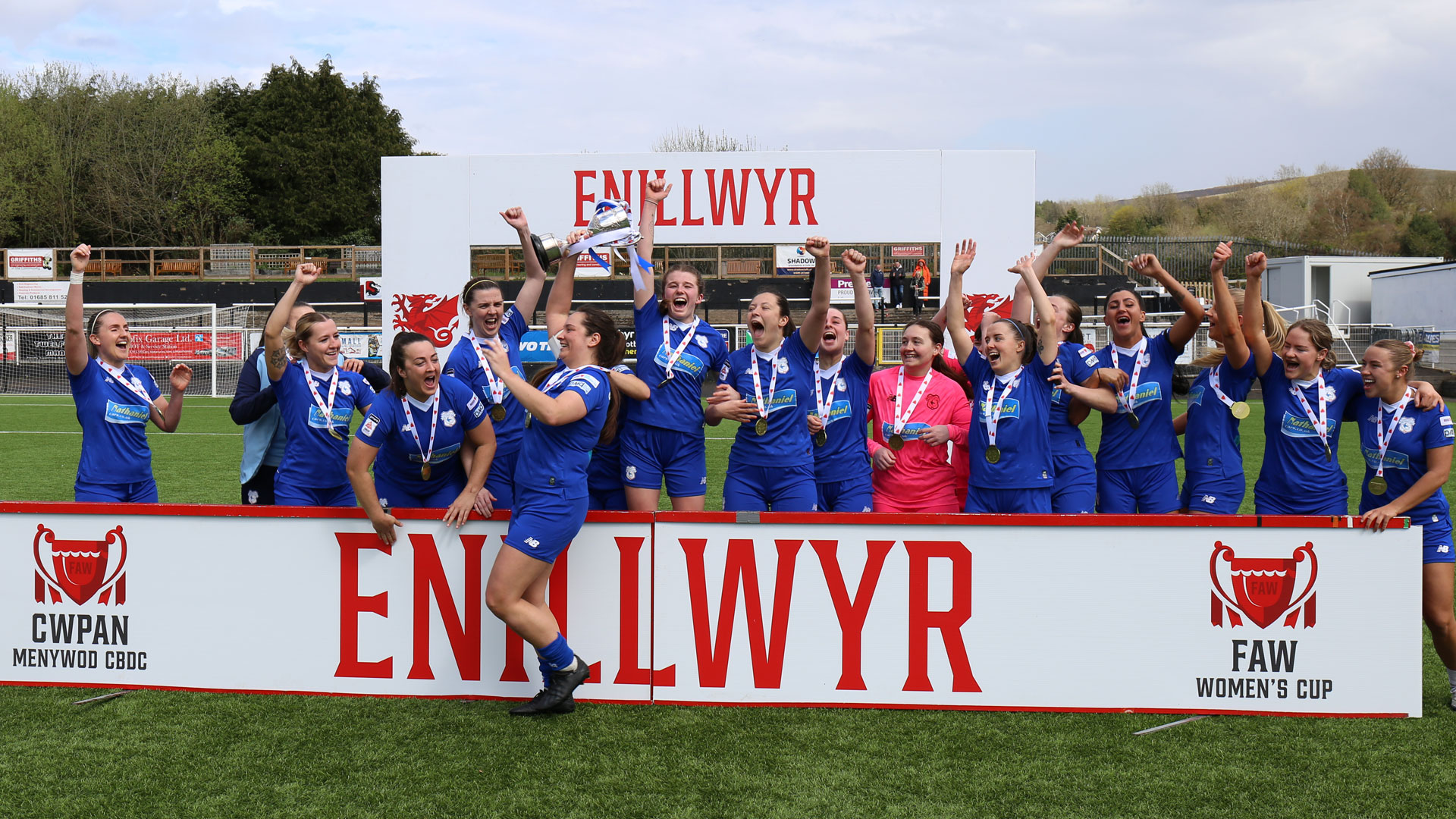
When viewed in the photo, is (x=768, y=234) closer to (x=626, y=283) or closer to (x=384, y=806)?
(x=384, y=806)

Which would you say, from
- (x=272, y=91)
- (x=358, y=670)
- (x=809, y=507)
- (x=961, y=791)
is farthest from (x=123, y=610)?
(x=272, y=91)

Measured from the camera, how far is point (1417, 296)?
110 feet

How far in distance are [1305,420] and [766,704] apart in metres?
A: 2.77

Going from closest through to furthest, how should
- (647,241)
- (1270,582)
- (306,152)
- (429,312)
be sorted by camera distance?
(1270,582) < (647,241) < (429,312) < (306,152)

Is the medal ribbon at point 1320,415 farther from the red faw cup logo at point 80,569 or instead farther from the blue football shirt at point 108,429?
the blue football shirt at point 108,429

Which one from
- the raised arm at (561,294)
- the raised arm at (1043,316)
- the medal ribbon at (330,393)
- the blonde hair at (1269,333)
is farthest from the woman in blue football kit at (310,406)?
the blonde hair at (1269,333)

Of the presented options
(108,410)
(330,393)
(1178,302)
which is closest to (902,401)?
(1178,302)

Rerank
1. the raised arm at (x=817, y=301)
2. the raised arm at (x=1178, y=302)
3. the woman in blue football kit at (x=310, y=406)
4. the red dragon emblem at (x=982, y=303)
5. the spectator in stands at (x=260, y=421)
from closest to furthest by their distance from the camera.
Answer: the raised arm at (x=817, y=301), the raised arm at (x=1178, y=302), the woman in blue football kit at (x=310, y=406), the spectator in stands at (x=260, y=421), the red dragon emblem at (x=982, y=303)

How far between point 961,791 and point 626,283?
104 feet

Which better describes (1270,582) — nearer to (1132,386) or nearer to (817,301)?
(1132,386)

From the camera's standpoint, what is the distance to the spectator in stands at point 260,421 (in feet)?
17.1

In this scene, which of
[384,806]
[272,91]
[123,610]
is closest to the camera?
[384,806]

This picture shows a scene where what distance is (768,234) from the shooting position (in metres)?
13.2

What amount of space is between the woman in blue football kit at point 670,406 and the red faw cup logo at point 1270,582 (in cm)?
228
